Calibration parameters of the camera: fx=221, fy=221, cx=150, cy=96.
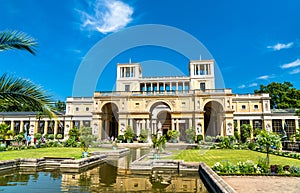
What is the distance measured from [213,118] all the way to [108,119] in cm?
2172

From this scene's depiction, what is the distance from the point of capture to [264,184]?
737cm

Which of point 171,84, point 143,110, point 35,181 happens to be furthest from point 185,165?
point 171,84

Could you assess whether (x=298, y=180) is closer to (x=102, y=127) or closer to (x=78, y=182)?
(x=78, y=182)

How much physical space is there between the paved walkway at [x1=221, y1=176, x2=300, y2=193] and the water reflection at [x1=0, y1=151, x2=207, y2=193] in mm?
1188

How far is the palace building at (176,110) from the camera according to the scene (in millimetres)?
40688

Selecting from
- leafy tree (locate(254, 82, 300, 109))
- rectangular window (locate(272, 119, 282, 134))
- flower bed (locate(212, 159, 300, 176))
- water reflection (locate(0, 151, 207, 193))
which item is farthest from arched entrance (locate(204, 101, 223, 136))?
water reflection (locate(0, 151, 207, 193))

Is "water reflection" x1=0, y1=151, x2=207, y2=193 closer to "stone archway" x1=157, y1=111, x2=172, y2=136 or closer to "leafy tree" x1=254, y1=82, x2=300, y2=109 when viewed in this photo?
"stone archway" x1=157, y1=111, x2=172, y2=136

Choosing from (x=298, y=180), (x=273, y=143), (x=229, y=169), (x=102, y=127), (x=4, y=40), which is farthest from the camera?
(x=102, y=127)

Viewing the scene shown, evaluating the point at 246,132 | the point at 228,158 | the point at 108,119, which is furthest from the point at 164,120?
the point at 228,158

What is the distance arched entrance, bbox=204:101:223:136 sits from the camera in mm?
41375

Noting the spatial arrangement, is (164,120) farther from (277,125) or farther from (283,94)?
(283,94)

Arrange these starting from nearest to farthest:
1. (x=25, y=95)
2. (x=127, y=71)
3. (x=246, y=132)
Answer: (x=25, y=95) → (x=246, y=132) → (x=127, y=71)

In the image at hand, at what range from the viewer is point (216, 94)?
40344 mm

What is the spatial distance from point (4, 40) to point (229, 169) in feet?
31.9
